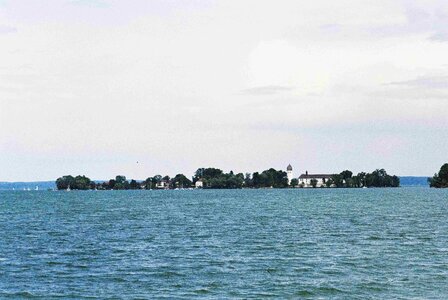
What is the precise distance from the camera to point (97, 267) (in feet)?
151

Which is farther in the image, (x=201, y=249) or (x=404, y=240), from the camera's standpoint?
(x=404, y=240)

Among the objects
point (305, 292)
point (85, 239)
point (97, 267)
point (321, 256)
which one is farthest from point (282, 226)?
point (305, 292)

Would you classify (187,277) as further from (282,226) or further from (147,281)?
(282,226)

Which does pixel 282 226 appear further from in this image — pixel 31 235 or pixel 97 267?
pixel 97 267

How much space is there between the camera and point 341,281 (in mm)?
40344

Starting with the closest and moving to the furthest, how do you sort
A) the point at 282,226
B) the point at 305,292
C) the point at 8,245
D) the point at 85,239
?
the point at 305,292 < the point at 8,245 < the point at 85,239 < the point at 282,226

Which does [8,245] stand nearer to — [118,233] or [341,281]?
[118,233]

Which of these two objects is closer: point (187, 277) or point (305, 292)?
point (305, 292)

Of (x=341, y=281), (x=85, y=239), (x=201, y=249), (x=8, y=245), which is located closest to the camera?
(x=341, y=281)

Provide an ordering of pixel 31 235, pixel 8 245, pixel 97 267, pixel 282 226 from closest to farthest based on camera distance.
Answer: pixel 97 267 → pixel 8 245 → pixel 31 235 → pixel 282 226

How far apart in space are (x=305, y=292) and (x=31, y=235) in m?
40.8

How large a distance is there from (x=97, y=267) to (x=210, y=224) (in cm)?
4124

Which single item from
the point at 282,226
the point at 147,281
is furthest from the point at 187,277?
the point at 282,226

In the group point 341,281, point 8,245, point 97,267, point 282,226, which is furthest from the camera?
point 282,226
